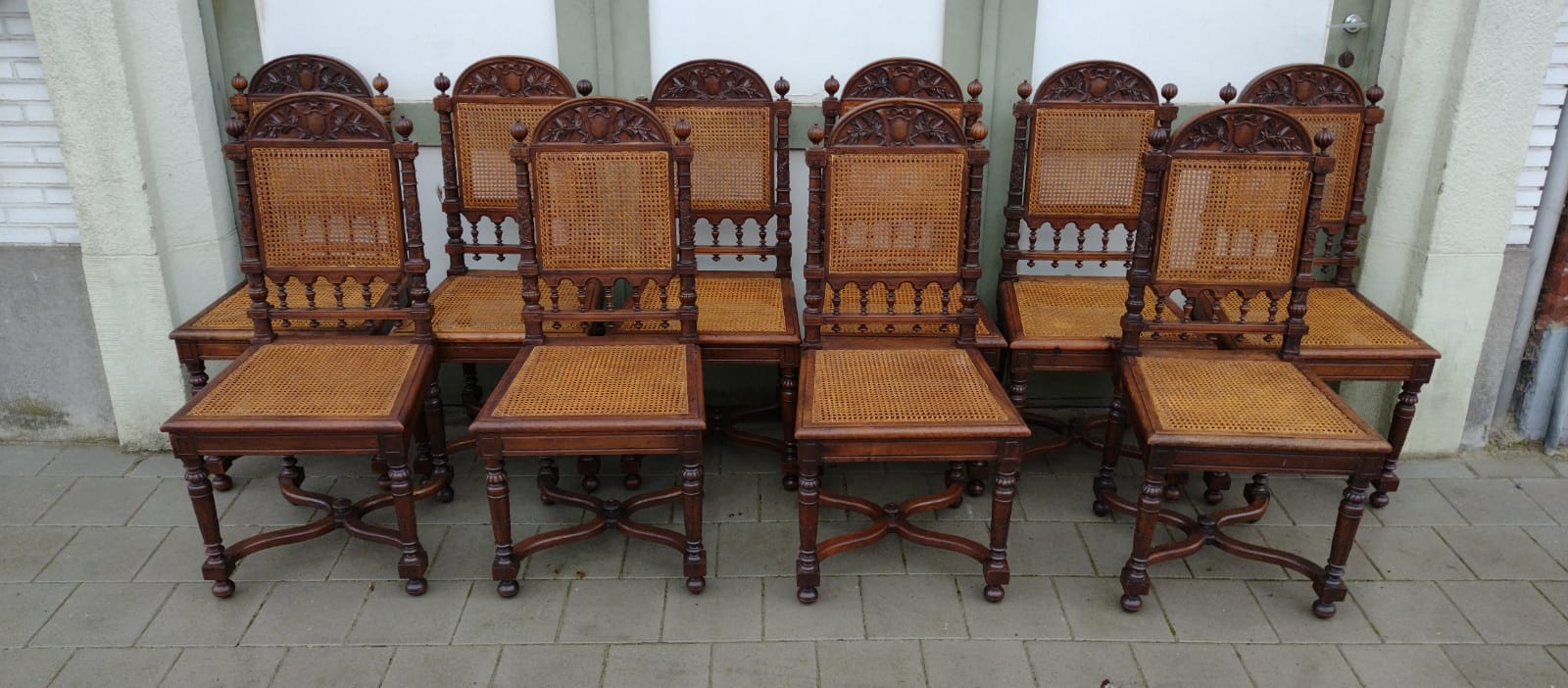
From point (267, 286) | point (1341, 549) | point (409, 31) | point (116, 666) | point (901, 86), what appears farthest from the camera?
point (409, 31)

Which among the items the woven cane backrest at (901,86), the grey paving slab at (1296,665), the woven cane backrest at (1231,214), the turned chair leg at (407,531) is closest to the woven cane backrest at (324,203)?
the turned chair leg at (407,531)

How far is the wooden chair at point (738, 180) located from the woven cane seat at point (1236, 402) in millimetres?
1160

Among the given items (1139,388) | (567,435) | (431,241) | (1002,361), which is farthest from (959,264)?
(431,241)

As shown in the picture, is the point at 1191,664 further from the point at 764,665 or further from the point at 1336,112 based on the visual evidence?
the point at 1336,112

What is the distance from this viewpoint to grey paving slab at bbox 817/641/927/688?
108 inches

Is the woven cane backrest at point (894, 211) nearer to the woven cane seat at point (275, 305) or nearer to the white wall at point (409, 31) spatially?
the white wall at point (409, 31)

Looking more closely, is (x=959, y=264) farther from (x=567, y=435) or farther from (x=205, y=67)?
(x=205, y=67)

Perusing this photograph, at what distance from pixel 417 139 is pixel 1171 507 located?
3.05 meters

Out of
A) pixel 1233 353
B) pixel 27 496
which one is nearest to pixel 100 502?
pixel 27 496

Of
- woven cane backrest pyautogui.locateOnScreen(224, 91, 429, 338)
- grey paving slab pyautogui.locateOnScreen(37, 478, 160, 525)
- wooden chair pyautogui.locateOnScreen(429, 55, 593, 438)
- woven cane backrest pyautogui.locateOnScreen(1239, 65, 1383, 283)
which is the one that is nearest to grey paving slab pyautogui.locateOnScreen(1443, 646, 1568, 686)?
woven cane backrest pyautogui.locateOnScreen(1239, 65, 1383, 283)

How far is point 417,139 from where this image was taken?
156 inches

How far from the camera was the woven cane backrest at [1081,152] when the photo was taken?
3.71 meters

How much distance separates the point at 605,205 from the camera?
3166 millimetres

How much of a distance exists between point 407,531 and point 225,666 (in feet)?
1.85
